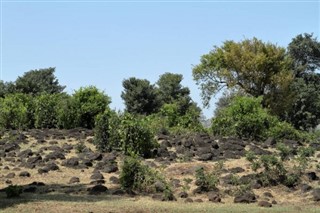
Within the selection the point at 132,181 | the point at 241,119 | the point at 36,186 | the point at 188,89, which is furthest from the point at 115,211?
the point at 188,89

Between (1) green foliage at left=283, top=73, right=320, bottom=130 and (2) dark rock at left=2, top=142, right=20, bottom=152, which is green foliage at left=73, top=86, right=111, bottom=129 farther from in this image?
(1) green foliage at left=283, top=73, right=320, bottom=130

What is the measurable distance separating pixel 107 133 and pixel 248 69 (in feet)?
75.2

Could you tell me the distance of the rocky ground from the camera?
38.0ft

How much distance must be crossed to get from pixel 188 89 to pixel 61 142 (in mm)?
35361

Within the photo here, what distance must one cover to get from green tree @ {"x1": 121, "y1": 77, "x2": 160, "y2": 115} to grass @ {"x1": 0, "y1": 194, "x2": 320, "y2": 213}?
126 feet

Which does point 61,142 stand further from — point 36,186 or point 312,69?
point 312,69

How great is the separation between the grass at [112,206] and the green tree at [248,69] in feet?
94.7

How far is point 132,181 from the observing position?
12.0m

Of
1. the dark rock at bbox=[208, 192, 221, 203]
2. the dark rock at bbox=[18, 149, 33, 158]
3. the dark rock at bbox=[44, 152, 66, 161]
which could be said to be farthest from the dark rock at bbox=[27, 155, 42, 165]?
the dark rock at bbox=[208, 192, 221, 203]

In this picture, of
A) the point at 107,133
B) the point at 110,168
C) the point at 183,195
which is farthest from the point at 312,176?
the point at 107,133

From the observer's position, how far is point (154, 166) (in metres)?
14.6

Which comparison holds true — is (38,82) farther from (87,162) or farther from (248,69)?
(87,162)

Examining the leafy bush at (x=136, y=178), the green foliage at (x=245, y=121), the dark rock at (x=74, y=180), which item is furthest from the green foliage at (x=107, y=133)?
the green foliage at (x=245, y=121)

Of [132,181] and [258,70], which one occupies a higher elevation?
[258,70]
